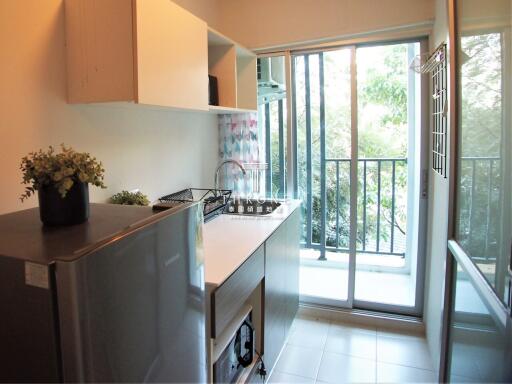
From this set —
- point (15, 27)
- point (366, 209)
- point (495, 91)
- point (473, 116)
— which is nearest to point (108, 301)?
point (15, 27)

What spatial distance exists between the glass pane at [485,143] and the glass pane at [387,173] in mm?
1150

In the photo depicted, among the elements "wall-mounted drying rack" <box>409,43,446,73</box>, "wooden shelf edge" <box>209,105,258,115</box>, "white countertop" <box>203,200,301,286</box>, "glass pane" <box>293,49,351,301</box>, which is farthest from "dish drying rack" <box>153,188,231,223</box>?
"wall-mounted drying rack" <box>409,43,446,73</box>

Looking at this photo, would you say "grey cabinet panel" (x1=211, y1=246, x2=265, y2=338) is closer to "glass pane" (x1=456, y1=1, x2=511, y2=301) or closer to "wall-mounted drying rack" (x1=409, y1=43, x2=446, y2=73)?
"glass pane" (x1=456, y1=1, x2=511, y2=301)

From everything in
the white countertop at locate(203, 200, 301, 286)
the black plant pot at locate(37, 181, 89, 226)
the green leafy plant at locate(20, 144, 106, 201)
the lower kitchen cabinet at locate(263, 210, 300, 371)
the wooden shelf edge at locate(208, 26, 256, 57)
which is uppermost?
the wooden shelf edge at locate(208, 26, 256, 57)

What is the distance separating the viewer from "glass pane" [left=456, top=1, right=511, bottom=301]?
1.10 metres

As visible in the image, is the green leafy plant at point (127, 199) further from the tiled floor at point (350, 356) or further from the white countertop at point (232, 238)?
the tiled floor at point (350, 356)

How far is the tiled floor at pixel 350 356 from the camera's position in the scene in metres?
2.20

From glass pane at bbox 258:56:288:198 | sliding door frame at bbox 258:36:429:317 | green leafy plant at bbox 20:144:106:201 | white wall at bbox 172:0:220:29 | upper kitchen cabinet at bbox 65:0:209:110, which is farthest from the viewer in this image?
glass pane at bbox 258:56:288:198

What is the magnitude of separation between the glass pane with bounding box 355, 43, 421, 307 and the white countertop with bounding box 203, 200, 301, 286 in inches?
38.9

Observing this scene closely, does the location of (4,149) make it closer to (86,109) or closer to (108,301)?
(86,109)

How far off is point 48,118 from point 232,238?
977 mm

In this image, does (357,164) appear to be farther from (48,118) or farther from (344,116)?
(48,118)

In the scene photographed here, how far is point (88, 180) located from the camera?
104 cm

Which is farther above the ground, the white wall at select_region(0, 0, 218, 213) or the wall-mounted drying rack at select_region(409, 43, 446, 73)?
the wall-mounted drying rack at select_region(409, 43, 446, 73)
